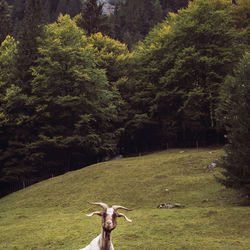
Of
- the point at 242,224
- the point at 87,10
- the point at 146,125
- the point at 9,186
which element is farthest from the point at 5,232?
the point at 87,10

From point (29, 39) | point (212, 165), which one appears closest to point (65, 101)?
point (29, 39)

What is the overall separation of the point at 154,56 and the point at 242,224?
114 feet

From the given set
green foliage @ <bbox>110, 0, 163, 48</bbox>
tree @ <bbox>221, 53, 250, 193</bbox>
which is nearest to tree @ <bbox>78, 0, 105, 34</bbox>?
tree @ <bbox>221, 53, 250, 193</bbox>

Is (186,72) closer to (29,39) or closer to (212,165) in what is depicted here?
(212,165)

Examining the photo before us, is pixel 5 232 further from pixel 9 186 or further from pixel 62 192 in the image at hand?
pixel 9 186

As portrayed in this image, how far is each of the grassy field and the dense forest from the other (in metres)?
8.29

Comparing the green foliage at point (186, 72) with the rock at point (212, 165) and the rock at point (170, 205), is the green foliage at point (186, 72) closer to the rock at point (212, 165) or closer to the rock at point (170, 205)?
the rock at point (212, 165)

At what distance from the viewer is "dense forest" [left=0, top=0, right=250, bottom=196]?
37531 mm

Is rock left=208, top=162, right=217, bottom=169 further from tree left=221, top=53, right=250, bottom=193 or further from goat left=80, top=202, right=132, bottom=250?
goat left=80, top=202, right=132, bottom=250

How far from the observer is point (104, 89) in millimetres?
43625

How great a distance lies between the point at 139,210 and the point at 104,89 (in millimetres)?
26171

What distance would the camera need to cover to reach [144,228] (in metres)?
15.5

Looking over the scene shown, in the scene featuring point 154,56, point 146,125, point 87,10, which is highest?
point 87,10

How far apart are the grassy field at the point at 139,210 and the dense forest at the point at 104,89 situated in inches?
327
